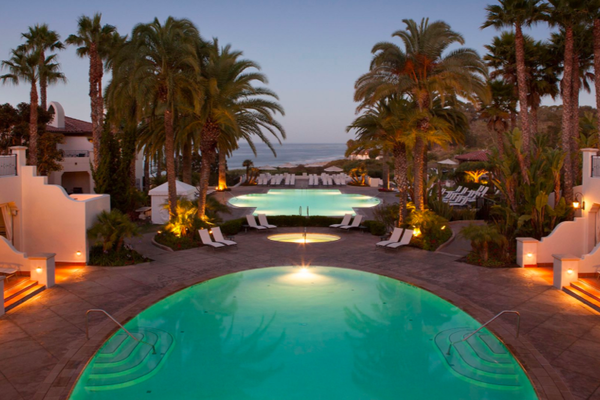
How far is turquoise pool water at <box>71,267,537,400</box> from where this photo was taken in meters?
6.91

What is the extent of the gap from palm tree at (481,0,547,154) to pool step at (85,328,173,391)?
13.3 metres

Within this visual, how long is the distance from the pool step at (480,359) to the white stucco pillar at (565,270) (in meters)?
3.51

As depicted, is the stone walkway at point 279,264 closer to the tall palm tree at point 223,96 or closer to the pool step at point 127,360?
the pool step at point 127,360

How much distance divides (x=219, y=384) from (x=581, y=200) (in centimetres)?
1154

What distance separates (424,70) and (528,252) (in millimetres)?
6741

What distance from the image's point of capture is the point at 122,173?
19.5 m

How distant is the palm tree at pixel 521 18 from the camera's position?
16.4 metres

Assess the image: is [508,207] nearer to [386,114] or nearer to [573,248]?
[573,248]

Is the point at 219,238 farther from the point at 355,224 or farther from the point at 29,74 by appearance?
the point at 29,74

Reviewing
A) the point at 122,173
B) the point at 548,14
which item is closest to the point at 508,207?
the point at 548,14

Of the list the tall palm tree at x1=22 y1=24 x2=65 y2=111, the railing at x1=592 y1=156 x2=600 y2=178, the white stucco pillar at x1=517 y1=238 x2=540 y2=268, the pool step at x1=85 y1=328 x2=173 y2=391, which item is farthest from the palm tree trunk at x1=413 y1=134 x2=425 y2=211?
the tall palm tree at x1=22 y1=24 x2=65 y2=111

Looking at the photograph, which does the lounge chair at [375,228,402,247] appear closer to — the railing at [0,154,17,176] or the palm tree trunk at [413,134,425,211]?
the palm tree trunk at [413,134,425,211]

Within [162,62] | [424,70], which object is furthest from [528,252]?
[162,62]

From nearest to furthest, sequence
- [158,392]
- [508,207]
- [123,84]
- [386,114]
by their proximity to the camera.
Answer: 1. [158,392]
2. [508,207]
3. [123,84]
4. [386,114]
